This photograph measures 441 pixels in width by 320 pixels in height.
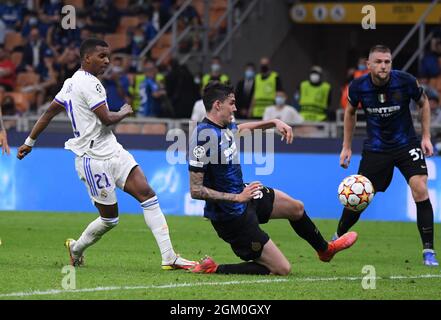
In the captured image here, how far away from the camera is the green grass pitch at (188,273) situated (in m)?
8.71

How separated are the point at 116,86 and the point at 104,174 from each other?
1096 centimetres

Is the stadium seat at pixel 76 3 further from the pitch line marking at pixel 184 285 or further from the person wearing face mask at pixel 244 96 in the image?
the pitch line marking at pixel 184 285

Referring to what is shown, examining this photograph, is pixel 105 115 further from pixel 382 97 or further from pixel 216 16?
pixel 216 16

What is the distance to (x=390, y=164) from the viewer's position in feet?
39.0

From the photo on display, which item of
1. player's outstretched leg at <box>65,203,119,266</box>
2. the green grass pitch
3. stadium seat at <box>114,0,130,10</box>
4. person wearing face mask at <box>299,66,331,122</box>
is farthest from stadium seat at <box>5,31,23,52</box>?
player's outstretched leg at <box>65,203,119,266</box>

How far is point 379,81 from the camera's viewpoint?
11.8 meters

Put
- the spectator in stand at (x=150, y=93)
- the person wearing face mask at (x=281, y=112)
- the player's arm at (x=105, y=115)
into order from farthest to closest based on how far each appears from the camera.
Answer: the spectator in stand at (x=150, y=93)
the person wearing face mask at (x=281, y=112)
the player's arm at (x=105, y=115)

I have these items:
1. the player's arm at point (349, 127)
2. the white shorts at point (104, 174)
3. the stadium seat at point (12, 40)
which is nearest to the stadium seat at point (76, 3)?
the stadium seat at point (12, 40)

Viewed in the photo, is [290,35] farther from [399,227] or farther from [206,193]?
[206,193]

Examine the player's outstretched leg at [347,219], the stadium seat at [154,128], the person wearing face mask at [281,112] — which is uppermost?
the person wearing face mask at [281,112]

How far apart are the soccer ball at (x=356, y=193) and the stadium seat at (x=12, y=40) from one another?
15.7 meters

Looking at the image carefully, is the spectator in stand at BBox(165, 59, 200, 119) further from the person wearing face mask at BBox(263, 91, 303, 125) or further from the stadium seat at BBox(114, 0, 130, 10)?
the stadium seat at BBox(114, 0, 130, 10)

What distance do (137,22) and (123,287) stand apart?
17761 millimetres
